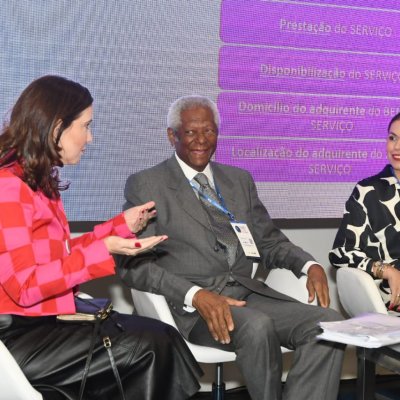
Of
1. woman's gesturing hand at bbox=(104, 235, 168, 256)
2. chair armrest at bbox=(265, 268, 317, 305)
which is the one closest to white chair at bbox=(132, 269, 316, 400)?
chair armrest at bbox=(265, 268, 317, 305)

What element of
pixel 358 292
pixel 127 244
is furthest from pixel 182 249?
pixel 127 244

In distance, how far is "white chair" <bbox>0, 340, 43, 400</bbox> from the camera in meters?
1.98

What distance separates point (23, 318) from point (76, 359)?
0.72 ft

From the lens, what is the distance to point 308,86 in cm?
382

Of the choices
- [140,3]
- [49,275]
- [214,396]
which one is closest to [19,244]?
[49,275]

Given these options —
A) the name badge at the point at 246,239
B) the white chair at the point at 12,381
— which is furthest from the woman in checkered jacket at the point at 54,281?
the name badge at the point at 246,239

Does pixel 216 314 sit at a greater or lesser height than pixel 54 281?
lesser

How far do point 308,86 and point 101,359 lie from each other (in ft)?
7.09

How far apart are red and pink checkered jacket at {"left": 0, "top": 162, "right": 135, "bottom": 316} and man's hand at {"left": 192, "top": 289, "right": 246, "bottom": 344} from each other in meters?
0.61

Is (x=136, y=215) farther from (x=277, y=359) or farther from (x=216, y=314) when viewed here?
(x=277, y=359)

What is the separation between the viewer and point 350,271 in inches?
124

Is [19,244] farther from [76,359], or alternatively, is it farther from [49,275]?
[76,359]

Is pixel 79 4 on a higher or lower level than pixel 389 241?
higher

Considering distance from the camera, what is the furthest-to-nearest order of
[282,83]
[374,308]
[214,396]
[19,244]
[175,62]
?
[282,83]
[175,62]
[214,396]
[374,308]
[19,244]
